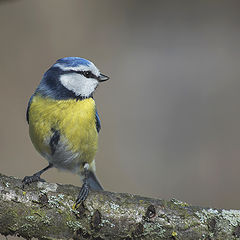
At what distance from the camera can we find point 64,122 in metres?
2.34

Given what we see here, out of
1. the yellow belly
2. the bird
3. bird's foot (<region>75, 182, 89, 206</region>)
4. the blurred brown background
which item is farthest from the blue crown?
the blurred brown background

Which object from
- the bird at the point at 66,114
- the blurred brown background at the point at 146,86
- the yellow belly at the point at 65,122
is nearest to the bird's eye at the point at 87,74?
the bird at the point at 66,114

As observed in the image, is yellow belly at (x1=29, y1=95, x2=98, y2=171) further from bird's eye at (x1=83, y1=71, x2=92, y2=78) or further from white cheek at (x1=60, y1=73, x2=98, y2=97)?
bird's eye at (x1=83, y1=71, x2=92, y2=78)

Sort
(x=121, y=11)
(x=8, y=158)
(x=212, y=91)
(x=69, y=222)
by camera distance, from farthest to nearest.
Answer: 1. (x=121, y=11)
2. (x=212, y=91)
3. (x=8, y=158)
4. (x=69, y=222)

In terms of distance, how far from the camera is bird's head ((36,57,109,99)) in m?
2.44

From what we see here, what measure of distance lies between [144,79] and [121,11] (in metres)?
1.01

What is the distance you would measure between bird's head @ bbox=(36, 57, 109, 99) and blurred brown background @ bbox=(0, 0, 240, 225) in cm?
164

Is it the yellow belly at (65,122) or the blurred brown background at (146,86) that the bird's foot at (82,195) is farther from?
the blurred brown background at (146,86)

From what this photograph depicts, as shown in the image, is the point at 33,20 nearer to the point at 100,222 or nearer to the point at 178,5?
the point at 178,5

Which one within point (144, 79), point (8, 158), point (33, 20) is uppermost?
point (33, 20)

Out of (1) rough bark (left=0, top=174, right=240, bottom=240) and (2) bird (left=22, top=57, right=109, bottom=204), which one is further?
(2) bird (left=22, top=57, right=109, bottom=204)

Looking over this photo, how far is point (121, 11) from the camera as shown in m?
5.16

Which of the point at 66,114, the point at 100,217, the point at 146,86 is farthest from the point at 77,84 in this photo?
the point at 146,86

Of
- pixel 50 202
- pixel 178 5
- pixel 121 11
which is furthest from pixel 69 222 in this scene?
pixel 178 5
